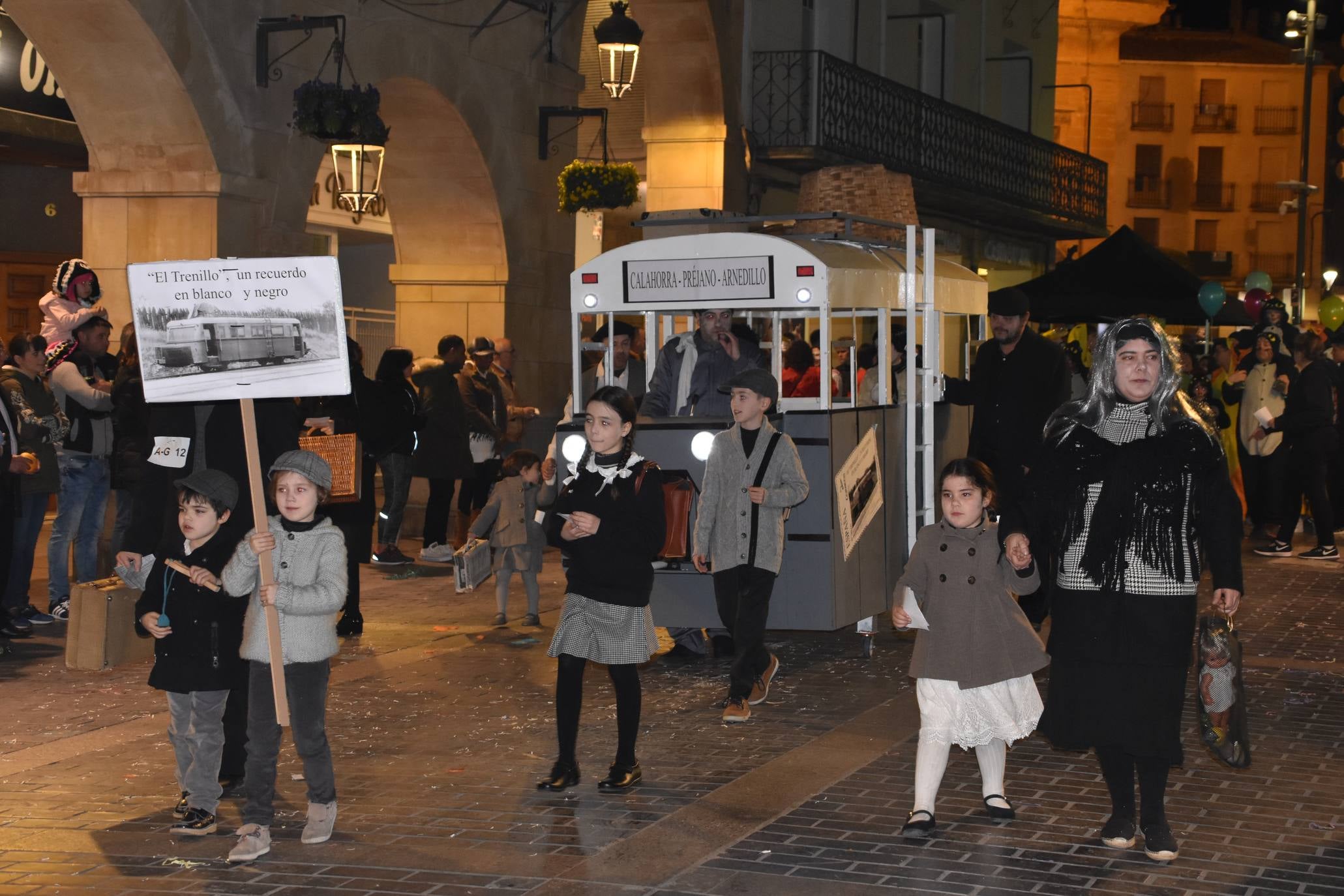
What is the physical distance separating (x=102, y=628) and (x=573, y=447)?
3486mm

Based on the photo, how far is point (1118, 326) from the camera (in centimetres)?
635

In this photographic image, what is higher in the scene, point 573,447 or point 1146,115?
point 1146,115

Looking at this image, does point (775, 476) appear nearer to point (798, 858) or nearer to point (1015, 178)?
point (798, 858)

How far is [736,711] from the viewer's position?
28.3 ft

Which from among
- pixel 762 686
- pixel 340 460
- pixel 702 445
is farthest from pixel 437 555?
pixel 762 686

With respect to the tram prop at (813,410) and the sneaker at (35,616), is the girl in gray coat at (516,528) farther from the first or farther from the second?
the sneaker at (35,616)

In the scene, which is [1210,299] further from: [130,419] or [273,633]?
[273,633]

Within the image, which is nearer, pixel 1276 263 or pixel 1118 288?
pixel 1118 288

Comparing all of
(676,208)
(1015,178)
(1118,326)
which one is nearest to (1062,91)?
(1015,178)

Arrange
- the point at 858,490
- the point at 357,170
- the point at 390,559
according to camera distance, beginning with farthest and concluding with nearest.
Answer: the point at 390,559 < the point at 357,170 < the point at 858,490

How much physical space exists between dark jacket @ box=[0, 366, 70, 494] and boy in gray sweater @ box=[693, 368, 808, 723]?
451 cm

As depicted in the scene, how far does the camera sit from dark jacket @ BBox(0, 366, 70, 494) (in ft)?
36.1

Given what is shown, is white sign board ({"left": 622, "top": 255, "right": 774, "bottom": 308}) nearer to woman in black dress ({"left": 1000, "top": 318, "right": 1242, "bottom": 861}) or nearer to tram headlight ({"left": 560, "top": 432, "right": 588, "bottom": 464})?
tram headlight ({"left": 560, "top": 432, "right": 588, "bottom": 464})

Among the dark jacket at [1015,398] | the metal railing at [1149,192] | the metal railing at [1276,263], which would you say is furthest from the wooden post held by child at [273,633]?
the metal railing at [1276,263]
